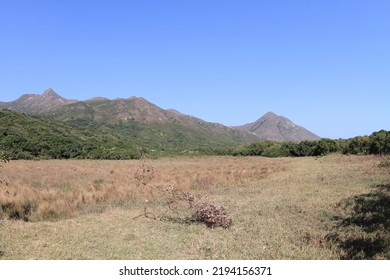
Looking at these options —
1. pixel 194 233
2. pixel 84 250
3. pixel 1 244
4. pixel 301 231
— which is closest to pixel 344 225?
pixel 301 231

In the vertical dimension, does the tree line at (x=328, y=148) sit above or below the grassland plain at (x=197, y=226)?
above

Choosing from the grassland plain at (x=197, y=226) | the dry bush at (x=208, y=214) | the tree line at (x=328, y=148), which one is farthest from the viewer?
the tree line at (x=328, y=148)

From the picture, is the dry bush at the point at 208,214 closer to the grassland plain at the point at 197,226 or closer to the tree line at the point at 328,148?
the grassland plain at the point at 197,226

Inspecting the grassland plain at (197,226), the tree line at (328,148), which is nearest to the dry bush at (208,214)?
the grassland plain at (197,226)

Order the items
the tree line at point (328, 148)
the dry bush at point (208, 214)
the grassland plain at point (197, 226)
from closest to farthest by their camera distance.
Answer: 1. the grassland plain at point (197, 226)
2. the dry bush at point (208, 214)
3. the tree line at point (328, 148)

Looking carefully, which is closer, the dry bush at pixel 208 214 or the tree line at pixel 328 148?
the dry bush at pixel 208 214

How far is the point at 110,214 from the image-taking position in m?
12.2

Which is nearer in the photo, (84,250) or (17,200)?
(84,250)

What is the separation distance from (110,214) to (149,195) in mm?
4135

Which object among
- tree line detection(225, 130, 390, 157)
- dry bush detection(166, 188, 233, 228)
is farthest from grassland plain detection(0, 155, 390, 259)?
tree line detection(225, 130, 390, 157)

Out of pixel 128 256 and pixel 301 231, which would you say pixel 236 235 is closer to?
pixel 301 231

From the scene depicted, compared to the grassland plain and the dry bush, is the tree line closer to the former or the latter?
the grassland plain

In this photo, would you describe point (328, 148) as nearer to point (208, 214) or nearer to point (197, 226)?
point (208, 214)

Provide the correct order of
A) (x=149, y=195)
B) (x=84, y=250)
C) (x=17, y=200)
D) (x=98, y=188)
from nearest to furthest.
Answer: (x=84, y=250) < (x=17, y=200) < (x=149, y=195) < (x=98, y=188)
